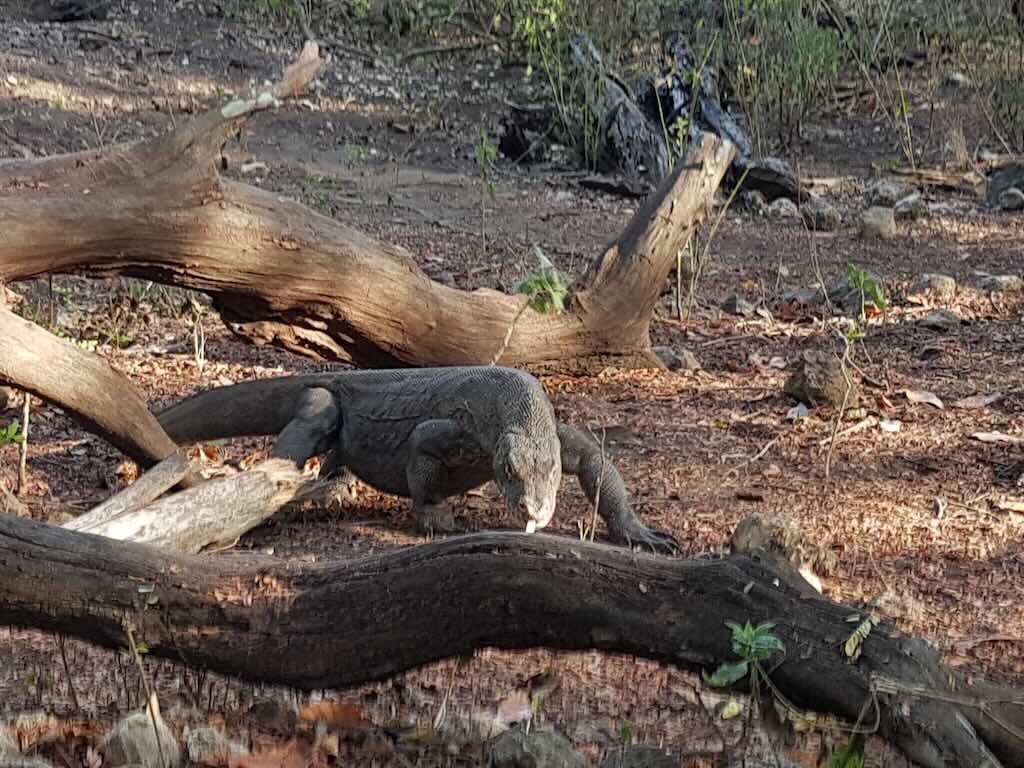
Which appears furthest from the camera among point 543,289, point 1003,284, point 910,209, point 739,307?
point 910,209

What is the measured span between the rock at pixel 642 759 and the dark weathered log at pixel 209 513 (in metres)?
1.60

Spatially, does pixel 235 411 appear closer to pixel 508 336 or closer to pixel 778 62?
pixel 508 336

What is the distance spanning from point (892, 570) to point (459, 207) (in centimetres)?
624

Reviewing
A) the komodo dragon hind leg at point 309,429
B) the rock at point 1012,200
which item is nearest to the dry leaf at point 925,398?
the komodo dragon hind leg at point 309,429

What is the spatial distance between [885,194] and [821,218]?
1.18 meters

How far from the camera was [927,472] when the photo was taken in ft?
15.0

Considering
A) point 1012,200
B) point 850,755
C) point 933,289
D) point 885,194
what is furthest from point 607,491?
point 1012,200

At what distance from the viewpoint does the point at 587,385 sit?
5848mm

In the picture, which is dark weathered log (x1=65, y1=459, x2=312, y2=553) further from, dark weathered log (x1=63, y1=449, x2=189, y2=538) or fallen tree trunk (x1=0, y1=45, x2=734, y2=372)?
fallen tree trunk (x1=0, y1=45, x2=734, y2=372)

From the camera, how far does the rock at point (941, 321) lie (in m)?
6.68

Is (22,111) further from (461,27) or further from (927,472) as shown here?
(927,472)

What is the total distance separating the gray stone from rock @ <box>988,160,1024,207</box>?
920 cm

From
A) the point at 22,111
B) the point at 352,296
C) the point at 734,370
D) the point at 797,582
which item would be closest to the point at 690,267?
the point at 734,370

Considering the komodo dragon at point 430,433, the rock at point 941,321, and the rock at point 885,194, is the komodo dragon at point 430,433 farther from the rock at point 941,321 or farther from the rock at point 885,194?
the rock at point 885,194
